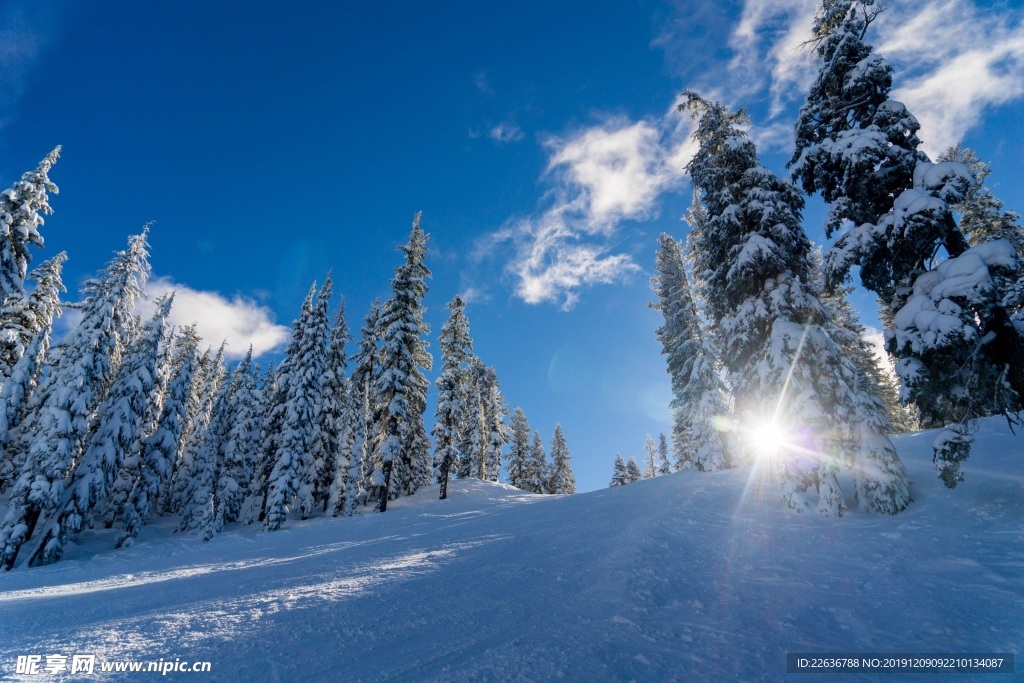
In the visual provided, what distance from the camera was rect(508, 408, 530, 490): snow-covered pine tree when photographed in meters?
54.6

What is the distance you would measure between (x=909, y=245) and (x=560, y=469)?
51476mm

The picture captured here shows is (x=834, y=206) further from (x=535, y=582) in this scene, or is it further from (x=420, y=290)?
(x=420, y=290)

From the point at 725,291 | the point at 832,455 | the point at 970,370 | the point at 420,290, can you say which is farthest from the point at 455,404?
the point at 970,370

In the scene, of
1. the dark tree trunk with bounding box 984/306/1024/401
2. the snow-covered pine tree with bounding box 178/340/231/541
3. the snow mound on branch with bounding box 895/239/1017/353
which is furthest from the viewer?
the snow-covered pine tree with bounding box 178/340/231/541

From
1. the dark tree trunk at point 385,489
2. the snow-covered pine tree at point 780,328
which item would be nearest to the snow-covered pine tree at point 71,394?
the dark tree trunk at point 385,489

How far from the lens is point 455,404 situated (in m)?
34.3

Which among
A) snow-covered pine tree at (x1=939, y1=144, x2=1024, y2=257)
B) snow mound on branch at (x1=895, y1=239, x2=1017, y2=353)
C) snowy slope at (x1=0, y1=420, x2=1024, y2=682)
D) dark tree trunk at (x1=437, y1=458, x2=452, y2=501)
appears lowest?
snowy slope at (x1=0, y1=420, x2=1024, y2=682)

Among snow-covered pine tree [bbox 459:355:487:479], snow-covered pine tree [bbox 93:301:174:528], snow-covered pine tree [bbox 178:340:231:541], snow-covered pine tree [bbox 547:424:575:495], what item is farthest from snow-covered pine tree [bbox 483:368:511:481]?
snow-covered pine tree [bbox 93:301:174:528]

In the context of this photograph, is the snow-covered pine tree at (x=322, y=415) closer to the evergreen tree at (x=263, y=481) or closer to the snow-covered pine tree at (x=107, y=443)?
the evergreen tree at (x=263, y=481)

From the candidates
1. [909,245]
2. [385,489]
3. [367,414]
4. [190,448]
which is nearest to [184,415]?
[190,448]

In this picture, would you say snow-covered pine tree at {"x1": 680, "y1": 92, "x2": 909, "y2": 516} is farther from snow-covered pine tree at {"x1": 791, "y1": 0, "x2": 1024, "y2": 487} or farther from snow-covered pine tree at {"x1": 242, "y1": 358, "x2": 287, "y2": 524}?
snow-covered pine tree at {"x1": 242, "y1": 358, "x2": 287, "y2": 524}

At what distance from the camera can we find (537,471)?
54.0m

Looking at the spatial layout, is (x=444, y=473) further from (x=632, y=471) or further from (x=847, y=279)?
(x=632, y=471)

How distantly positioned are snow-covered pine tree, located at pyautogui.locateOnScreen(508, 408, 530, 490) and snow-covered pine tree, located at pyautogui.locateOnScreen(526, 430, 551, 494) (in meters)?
0.41
